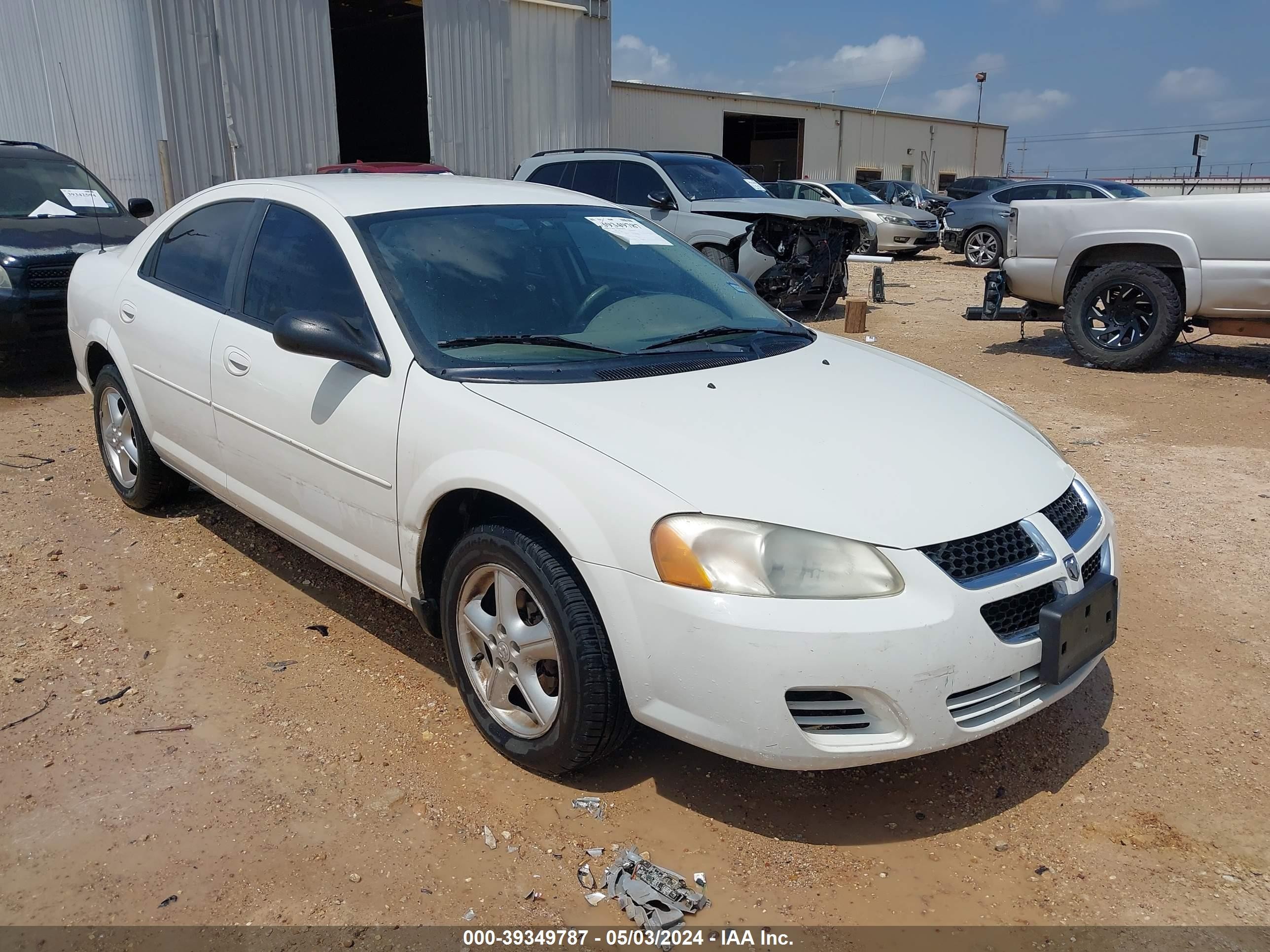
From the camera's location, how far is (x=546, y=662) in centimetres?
284

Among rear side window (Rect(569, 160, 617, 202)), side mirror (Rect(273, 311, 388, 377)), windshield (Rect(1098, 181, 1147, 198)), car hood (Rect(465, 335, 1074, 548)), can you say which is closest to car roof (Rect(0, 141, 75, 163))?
rear side window (Rect(569, 160, 617, 202))

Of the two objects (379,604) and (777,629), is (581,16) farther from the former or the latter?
(777,629)

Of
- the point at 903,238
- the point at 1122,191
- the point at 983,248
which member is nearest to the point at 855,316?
the point at 983,248

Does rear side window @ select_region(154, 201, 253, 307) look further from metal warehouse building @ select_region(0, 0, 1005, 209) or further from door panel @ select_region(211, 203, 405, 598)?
metal warehouse building @ select_region(0, 0, 1005, 209)

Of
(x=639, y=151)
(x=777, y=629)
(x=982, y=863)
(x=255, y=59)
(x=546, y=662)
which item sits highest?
(x=255, y=59)

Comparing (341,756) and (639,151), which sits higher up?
(639,151)

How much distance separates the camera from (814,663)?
7.64ft

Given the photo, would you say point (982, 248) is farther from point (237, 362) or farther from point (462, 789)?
point (462, 789)

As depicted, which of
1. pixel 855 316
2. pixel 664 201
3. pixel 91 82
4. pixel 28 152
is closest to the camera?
pixel 28 152

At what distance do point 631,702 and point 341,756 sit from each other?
3.43ft

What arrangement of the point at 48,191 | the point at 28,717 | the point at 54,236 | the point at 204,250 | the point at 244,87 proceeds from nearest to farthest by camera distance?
the point at 28,717
the point at 204,250
the point at 54,236
the point at 48,191
the point at 244,87

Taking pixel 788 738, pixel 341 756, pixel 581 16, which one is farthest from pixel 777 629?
pixel 581 16

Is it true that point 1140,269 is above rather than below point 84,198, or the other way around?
below

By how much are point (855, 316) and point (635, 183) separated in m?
2.88
